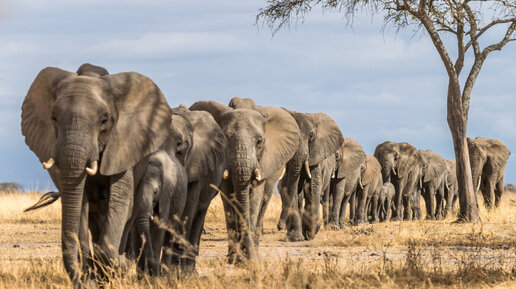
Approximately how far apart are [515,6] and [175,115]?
565 inches

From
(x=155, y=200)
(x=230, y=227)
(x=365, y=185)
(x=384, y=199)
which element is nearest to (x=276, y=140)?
(x=230, y=227)

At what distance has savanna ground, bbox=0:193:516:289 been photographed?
8328 mm

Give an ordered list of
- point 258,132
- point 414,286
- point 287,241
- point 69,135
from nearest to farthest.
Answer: point 69,135 → point 414,286 → point 258,132 → point 287,241

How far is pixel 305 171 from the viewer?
17.7 m

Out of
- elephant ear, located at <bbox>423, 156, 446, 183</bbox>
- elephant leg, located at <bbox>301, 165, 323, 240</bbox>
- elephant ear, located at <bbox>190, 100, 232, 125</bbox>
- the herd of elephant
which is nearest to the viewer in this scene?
the herd of elephant

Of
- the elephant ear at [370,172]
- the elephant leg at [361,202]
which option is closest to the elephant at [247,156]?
the elephant ear at [370,172]

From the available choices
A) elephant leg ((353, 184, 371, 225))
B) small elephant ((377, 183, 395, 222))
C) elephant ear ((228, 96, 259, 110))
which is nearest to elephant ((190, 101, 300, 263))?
elephant ear ((228, 96, 259, 110))

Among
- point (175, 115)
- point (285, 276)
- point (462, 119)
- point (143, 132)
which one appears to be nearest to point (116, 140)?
point (143, 132)

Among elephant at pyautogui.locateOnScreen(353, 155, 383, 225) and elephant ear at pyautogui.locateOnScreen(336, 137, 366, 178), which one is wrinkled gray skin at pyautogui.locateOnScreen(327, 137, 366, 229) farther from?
elephant at pyautogui.locateOnScreen(353, 155, 383, 225)

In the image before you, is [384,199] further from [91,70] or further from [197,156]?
[91,70]

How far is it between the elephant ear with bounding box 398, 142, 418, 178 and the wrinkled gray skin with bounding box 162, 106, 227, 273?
18395 millimetres

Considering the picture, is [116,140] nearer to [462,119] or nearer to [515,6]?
[462,119]

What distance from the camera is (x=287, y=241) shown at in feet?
54.8

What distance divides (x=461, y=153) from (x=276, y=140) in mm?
9545
